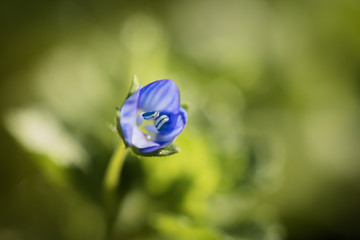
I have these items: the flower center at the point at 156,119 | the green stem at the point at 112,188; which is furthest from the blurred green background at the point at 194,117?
the flower center at the point at 156,119

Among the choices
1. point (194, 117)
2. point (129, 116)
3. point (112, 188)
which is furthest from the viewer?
point (194, 117)

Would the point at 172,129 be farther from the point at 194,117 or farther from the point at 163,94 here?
the point at 194,117

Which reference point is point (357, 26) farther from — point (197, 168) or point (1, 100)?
point (1, 100)

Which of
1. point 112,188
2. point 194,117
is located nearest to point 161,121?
point 112,188

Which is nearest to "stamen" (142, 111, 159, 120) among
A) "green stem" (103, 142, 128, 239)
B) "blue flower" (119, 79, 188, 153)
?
"blue flower" (119, 79, 188, 153)

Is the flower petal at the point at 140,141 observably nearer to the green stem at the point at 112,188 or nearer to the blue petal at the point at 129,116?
the blue petal at the point at 129,116

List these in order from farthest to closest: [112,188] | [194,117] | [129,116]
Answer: [194,117], [112,188], [129,116]

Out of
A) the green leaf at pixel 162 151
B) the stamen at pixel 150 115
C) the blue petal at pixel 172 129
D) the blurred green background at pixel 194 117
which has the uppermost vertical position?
the blurred green background at pixel 194 117
